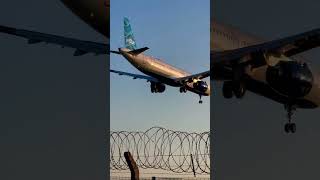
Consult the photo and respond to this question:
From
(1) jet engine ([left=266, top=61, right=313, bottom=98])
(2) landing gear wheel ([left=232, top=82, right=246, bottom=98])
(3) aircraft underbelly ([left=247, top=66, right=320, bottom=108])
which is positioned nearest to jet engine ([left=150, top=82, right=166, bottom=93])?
(2) landing gear wheel ([left=232, top=82, right=246, bottom=98])

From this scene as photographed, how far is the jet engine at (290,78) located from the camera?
13.1 meters

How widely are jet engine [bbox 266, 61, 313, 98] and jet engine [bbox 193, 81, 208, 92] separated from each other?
1672 millimetres

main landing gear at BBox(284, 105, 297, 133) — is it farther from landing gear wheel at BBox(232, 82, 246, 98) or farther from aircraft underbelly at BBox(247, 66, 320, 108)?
landing gear wheel at BBox(232, 82, 246, 98)

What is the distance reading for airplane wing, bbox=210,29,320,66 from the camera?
11.9 m

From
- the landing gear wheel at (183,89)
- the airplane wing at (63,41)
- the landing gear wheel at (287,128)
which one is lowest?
the landing gear wheel at (287,128)

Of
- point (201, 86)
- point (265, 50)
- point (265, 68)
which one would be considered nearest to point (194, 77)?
point (201, 86)

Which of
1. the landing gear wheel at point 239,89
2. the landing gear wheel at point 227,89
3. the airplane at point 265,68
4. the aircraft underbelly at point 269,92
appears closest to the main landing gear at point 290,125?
the airplane at point 265,68

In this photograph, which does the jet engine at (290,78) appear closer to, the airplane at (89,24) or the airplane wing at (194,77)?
the airplane wing at (194,77)

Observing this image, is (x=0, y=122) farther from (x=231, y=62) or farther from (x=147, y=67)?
(x=231, y=62)

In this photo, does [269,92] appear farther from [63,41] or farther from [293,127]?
[63,41]

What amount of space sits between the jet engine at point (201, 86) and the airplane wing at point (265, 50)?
494 mm

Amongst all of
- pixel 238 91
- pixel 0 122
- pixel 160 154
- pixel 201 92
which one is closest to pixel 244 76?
pixel 238 91

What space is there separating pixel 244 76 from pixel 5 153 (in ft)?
19.1

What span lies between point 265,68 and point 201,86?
1677mm
